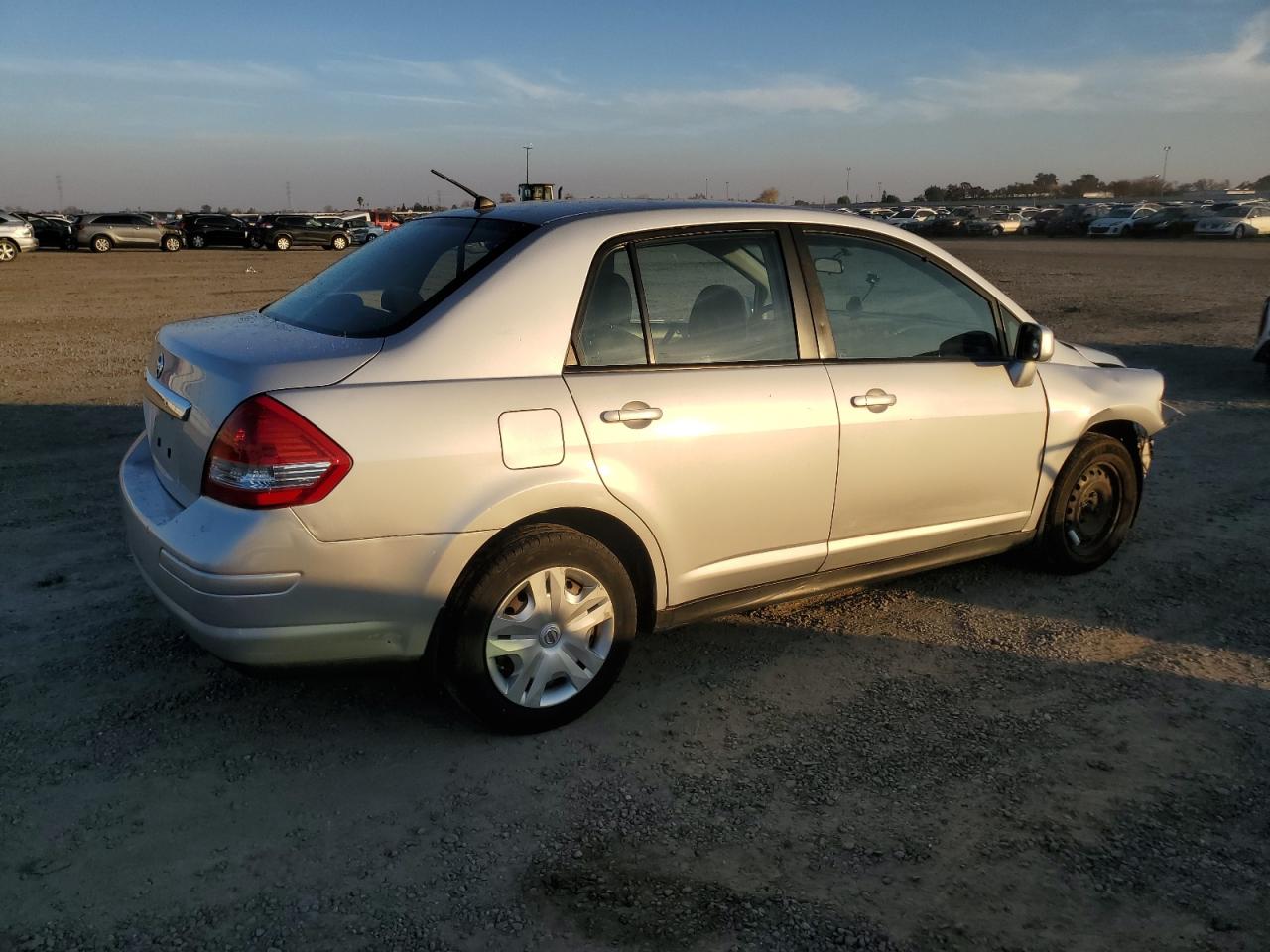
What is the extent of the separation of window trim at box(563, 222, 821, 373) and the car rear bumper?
0.76 meters

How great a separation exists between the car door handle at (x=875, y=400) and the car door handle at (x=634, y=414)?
920 mm

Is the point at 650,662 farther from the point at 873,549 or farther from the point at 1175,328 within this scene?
the point at 1175,328

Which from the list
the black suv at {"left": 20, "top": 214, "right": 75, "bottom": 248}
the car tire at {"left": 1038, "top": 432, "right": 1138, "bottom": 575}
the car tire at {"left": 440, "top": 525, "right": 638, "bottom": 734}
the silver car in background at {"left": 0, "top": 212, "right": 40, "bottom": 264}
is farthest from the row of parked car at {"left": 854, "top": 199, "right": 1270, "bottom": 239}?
the car tire at {"left": 440, "top": 525, "right": 638, "bottom": 734}

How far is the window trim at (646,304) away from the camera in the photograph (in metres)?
3.43

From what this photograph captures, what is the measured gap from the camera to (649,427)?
3.44 m

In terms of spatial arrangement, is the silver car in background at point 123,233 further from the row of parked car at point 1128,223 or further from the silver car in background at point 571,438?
the silver car in background at point 571,438

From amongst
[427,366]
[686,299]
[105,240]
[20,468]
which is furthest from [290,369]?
[105,240]

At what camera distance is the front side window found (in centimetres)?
409

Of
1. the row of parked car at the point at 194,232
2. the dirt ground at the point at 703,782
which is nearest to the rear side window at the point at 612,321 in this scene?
the dirt ground at the point at 703,782

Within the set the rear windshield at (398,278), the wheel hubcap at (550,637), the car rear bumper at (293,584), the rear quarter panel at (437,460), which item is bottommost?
the wheel hubcap at (550,637)

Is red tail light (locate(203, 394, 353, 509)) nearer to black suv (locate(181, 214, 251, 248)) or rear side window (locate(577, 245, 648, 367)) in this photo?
rear side window (locate(577, 245, 648, 367))

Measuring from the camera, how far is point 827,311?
4031mm

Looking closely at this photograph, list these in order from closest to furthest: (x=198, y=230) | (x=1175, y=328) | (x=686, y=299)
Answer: (x=686, y=299)
(x=1175, y=328)
(x=198, y=230)

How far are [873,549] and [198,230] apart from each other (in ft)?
141
